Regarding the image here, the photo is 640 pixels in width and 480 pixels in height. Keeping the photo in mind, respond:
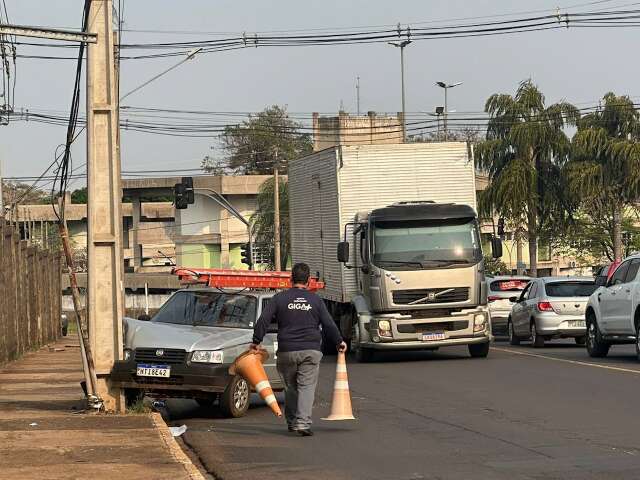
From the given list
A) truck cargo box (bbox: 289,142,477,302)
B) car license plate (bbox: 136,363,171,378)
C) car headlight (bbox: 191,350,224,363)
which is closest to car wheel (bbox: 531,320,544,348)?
truck cargo box (bbox: 289,142,477,302)

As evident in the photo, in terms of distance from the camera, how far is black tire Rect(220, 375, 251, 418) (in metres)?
15.3

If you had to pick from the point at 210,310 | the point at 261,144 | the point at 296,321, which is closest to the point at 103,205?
the point at 210,310

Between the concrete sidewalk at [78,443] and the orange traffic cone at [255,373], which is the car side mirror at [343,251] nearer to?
the concrete sidewalk at [78,443]

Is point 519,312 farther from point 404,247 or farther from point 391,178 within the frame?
point 404,247

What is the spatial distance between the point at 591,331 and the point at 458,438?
12.6m

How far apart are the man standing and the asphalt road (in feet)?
1.26

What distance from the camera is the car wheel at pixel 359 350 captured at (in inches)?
1001

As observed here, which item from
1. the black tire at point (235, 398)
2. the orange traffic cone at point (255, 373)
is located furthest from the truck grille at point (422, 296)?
the orange traffic cone at point (255, 373)

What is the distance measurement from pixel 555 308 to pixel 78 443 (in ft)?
59.3

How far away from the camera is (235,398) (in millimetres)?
15469

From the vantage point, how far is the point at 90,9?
15.1 meters

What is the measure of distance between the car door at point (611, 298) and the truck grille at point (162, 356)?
1056cm

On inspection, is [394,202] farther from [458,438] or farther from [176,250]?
[176,250]

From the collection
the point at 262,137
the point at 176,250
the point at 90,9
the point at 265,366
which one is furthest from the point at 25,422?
the point at 262,137
